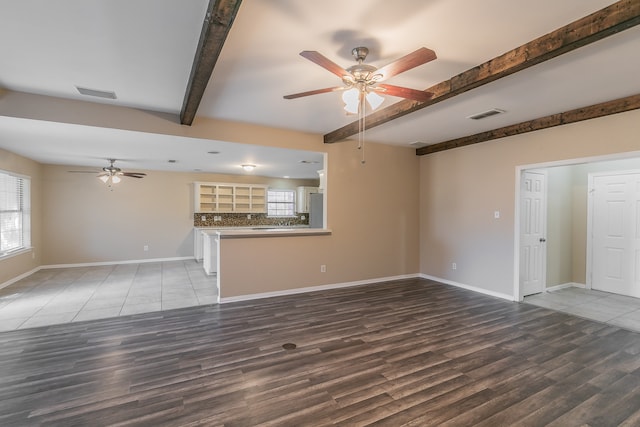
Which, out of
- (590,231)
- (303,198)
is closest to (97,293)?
(303,198)

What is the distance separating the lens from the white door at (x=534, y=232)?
15.5 ft

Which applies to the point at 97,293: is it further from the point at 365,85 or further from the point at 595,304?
the point at 595,304

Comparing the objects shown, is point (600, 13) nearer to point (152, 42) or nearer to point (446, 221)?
point (152, 42)

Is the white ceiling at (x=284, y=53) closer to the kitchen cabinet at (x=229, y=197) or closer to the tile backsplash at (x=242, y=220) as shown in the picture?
the kitchen cabinet at (x=229, y=197)

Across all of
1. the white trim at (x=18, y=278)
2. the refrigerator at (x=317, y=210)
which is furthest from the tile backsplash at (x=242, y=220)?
the white trim at (x=18, y=278)

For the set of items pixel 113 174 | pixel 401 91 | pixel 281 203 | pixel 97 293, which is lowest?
pixel 97 293

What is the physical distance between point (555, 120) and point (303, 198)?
6.75 m

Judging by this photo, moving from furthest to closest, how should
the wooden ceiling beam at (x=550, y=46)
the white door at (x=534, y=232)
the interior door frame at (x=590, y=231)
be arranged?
the interior door frame at (x=590, y=231) → the white door at (x=534, y=232) → the wooden ceiling beam at (x=550, y=46)

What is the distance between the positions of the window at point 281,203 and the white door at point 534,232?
6.47 m

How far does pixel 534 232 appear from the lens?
488cm

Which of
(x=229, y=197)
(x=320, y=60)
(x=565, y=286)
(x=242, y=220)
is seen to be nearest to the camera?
(x=320, y=60)

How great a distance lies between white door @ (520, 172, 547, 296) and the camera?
471 cm

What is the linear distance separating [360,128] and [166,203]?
6.09 m

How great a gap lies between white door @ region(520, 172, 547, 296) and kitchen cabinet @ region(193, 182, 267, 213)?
663cm
